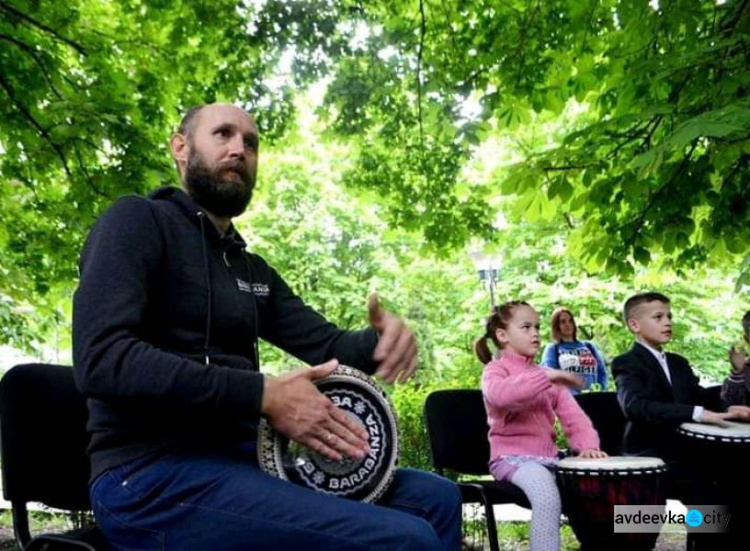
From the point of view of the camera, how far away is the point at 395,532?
1678 mm

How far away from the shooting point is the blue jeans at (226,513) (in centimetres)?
166

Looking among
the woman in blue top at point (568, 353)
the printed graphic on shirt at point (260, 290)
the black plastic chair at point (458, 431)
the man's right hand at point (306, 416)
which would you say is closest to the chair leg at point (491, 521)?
the black plastic chair at point (458, 431)

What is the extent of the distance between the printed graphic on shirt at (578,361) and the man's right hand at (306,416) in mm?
5470

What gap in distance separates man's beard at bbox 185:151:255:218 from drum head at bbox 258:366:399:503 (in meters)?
0.66

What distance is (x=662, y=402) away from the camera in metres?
4.29

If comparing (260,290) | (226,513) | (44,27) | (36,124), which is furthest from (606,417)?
(44,27)

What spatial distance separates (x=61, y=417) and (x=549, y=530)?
7.54 ft

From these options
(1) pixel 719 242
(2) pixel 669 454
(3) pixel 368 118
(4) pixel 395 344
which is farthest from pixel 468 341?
(4) pixel 395 344

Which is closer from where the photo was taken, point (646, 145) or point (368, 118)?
point (646, 145)

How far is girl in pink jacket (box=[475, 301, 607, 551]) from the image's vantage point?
3492 mm

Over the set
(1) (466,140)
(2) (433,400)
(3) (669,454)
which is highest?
(1) (466,140)

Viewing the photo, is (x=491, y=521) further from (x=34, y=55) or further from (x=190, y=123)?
(x=34, y=55)

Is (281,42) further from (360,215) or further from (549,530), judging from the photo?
(360,215)

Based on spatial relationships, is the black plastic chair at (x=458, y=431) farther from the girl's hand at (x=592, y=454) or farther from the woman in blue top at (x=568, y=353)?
the woman in blue top at (x=568, y=353)
